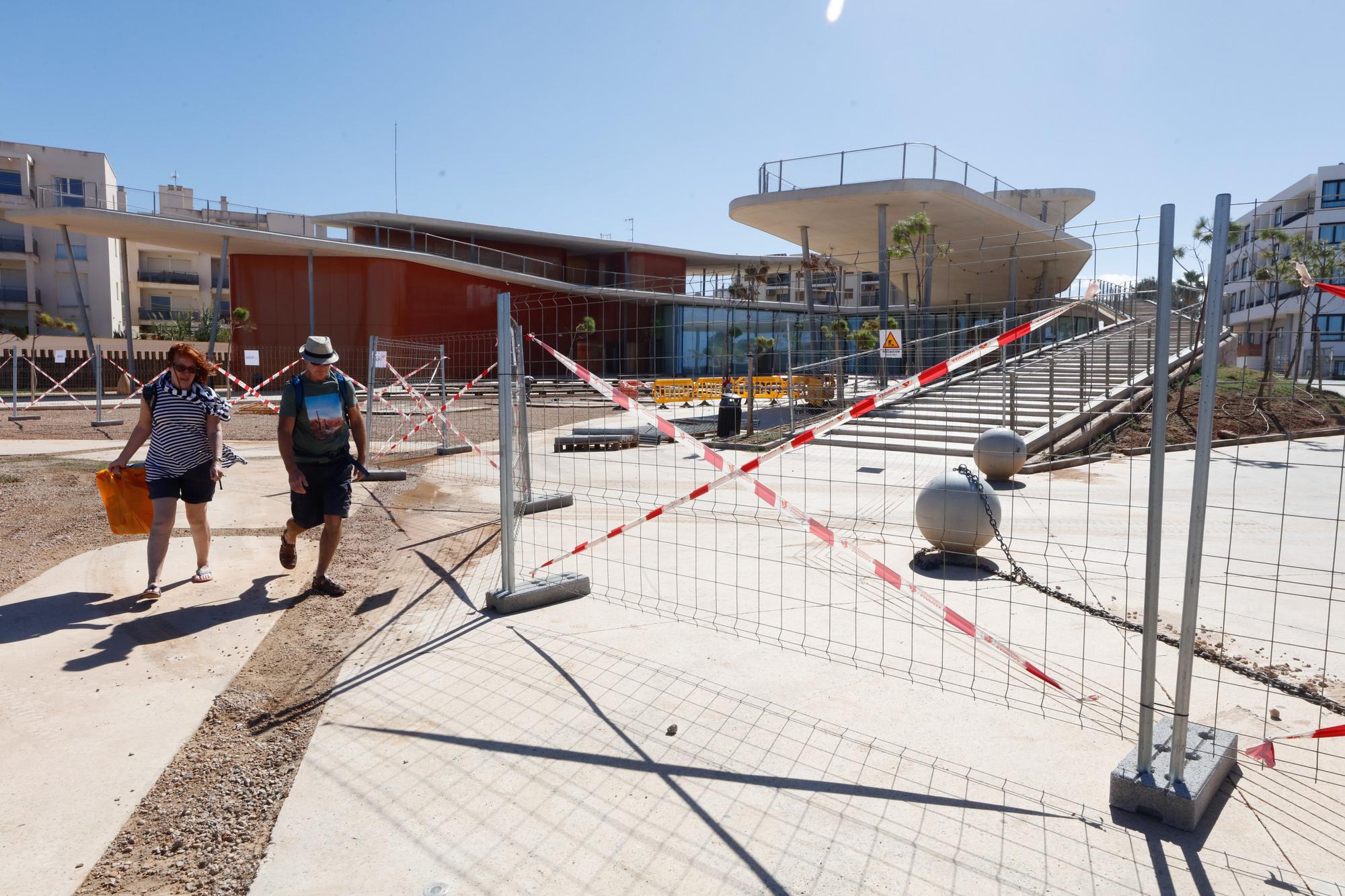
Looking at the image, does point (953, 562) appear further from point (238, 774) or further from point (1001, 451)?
point (238, 774)

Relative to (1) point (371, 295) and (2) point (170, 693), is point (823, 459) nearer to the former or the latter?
(2) point (170, 693)

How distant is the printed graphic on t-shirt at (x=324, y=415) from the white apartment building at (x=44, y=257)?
5250 cm

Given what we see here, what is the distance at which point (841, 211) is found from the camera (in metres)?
26.9

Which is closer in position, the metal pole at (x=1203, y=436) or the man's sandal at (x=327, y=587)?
the metal pole at (x=1203, y=436)

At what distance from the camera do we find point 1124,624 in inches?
197

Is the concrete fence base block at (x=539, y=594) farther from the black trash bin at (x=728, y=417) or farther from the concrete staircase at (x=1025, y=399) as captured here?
the black trash bin at (x=728, y=417)

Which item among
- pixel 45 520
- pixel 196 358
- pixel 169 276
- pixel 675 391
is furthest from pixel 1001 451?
pixel 169 276

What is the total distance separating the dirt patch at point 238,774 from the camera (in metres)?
2.70

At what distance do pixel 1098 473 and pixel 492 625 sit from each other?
946 cm

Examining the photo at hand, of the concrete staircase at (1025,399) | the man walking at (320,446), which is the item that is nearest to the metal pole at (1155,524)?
the man walking at (320,446)

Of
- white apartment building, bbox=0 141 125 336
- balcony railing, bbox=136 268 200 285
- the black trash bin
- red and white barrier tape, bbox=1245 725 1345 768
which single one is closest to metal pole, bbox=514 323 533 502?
red and white barrier tape, bbox=1245 725 1345 768

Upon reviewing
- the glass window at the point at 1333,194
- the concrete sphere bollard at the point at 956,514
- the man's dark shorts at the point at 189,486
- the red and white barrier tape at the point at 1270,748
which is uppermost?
the glass window at the point at 1333,194

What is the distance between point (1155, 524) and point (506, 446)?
3.65 m

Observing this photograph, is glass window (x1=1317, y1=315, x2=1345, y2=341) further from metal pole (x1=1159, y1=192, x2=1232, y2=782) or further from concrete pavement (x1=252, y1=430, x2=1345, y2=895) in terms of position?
metal pole (x1=1159, y1=192, x2=1232, y2=782)
